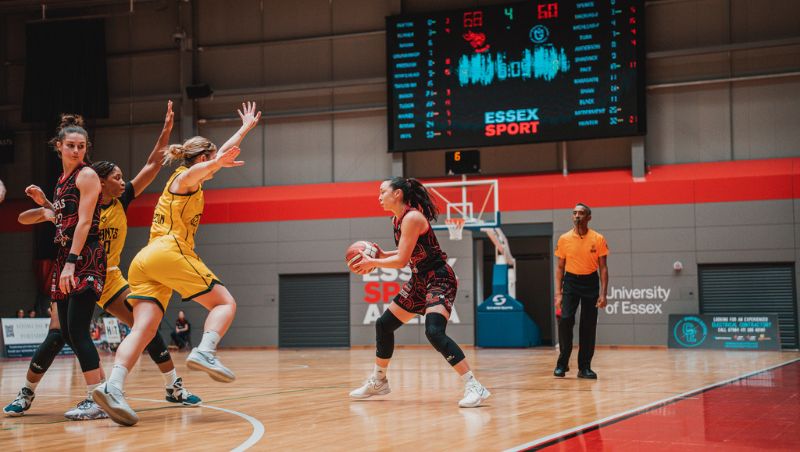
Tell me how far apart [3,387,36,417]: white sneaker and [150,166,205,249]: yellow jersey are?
4.62ft

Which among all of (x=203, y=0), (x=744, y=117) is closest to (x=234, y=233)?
(x=203, y=0)

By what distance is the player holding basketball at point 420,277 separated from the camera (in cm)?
585

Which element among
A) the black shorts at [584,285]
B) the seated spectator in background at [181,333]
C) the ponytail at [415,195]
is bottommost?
the seated spectator in background at [181,333]

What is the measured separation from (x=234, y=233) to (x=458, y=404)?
1501 centimetres

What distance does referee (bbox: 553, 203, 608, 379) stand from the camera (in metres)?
8.24

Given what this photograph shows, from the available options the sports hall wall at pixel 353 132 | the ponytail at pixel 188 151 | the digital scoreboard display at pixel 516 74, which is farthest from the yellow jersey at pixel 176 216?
the sports hall wall at pixel 353 132

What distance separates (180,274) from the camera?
5.24 metres

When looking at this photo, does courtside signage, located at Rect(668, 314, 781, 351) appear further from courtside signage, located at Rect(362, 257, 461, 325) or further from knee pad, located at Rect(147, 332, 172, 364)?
knee pad, located at Rect(147, 332, 172, 364)

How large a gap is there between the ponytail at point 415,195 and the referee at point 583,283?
2447 mm

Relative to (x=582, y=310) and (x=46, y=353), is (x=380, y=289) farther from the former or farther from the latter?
(x=46, y=353)

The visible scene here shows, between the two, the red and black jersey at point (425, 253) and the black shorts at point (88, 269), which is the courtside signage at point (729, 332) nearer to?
the red and black jersey at point (425, 253)

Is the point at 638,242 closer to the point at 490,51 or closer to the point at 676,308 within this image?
the point at 676,308

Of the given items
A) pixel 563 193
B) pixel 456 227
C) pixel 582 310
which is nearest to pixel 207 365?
pixel 582 310

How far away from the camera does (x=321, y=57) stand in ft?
67.9
